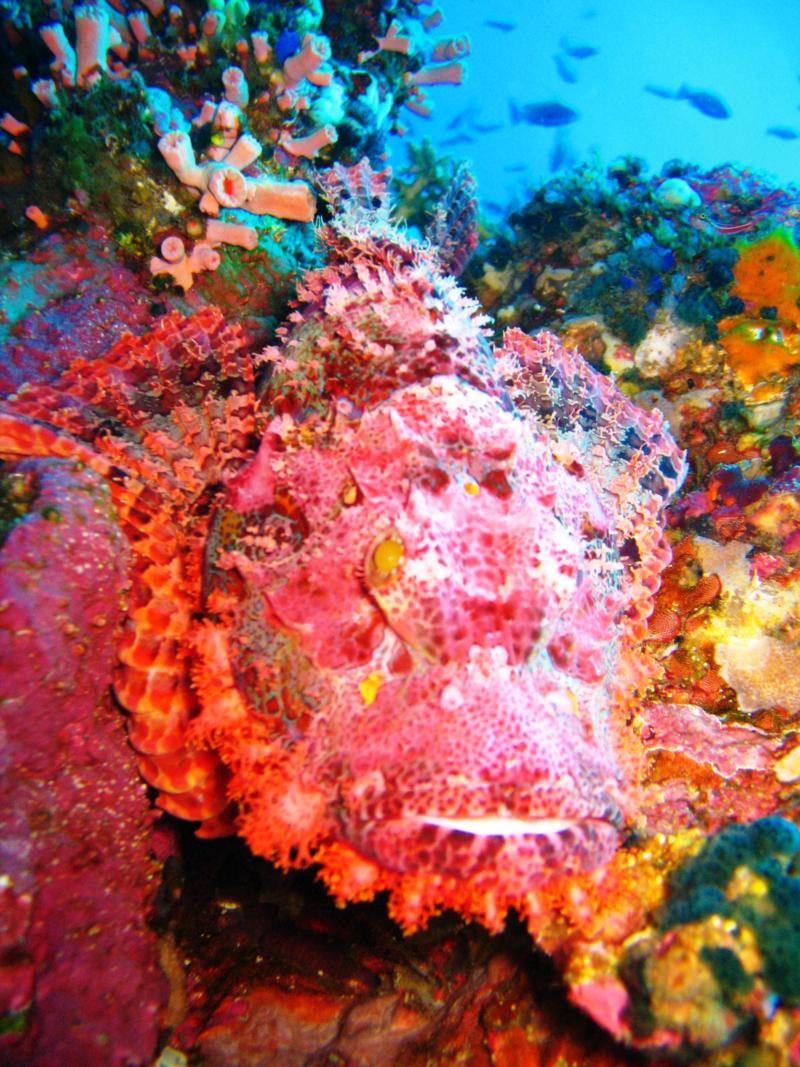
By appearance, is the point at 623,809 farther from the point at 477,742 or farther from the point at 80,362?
the point at 80,362

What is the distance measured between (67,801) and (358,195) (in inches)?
143

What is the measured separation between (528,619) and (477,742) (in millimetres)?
502

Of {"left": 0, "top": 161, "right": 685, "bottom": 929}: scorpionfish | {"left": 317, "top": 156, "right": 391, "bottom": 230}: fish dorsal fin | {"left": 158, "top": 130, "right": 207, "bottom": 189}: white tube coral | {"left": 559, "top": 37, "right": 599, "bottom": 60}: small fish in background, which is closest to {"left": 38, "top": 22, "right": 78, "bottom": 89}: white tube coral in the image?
{"left": 158, "top": 130, "right": 207, "bottom": 189}: white tube coral

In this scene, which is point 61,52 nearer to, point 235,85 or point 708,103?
point 235,85

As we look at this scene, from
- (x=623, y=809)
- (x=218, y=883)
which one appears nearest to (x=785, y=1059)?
(x=623, y=809)

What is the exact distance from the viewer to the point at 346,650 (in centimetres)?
229

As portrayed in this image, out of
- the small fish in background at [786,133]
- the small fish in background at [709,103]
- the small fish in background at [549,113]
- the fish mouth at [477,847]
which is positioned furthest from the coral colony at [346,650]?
the small fish in background at [709,103]

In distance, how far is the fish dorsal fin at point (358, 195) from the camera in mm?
3586

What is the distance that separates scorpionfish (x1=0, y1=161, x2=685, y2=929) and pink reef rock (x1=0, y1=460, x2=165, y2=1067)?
16 cm

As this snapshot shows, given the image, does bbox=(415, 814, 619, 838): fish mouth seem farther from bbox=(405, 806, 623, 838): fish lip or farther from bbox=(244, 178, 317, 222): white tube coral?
bbox=(244, 178, 317, 222): white tube coral

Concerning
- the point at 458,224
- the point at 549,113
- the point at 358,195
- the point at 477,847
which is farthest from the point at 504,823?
the point at 549,113

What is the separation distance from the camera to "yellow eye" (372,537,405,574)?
2271 millimetres

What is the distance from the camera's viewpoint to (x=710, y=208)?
675 centimetres

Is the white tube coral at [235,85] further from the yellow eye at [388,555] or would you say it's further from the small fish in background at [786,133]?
the small fish in background at [786,133]
